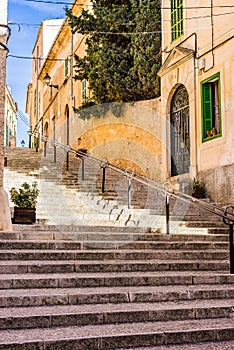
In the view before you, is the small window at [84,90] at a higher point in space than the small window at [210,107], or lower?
higher

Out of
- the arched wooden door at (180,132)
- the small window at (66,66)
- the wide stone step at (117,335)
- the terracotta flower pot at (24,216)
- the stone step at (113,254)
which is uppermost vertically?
the small window at (66,66)

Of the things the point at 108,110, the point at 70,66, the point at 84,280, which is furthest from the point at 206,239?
the point at 70,66

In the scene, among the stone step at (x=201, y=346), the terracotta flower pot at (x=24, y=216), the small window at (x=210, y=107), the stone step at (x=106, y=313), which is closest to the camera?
the stone step at (x=201, y=346)

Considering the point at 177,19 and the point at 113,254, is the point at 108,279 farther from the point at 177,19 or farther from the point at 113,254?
the point at 177,19

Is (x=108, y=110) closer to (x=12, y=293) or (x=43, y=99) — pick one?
(x=12, y=293)

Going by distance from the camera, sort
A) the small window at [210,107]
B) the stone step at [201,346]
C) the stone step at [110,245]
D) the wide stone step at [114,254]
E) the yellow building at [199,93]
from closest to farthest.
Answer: the stone step at [201,346], the wide stone step at [114,254], the stone step at [110,245], the yellow building at [199,93], the small window at [210,107]

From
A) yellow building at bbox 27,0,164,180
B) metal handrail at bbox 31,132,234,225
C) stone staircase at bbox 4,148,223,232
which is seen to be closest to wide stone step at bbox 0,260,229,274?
metal handrail at bbox 31,132,234,225

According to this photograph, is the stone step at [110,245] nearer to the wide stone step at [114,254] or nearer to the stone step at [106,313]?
the wide stone step at [114,254]

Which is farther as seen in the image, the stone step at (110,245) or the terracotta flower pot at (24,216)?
the terracotta flower pot at (24,216)

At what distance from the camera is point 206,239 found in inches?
354

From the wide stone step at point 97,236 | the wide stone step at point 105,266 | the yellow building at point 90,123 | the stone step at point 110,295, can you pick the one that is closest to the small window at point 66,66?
the yellow building at point 90,123

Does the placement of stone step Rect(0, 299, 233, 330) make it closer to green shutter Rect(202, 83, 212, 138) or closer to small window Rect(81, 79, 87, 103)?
green shutter Rect(202, 83, 212, 138)

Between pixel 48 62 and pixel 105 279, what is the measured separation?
2802 cm

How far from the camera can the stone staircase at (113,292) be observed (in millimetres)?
4961
